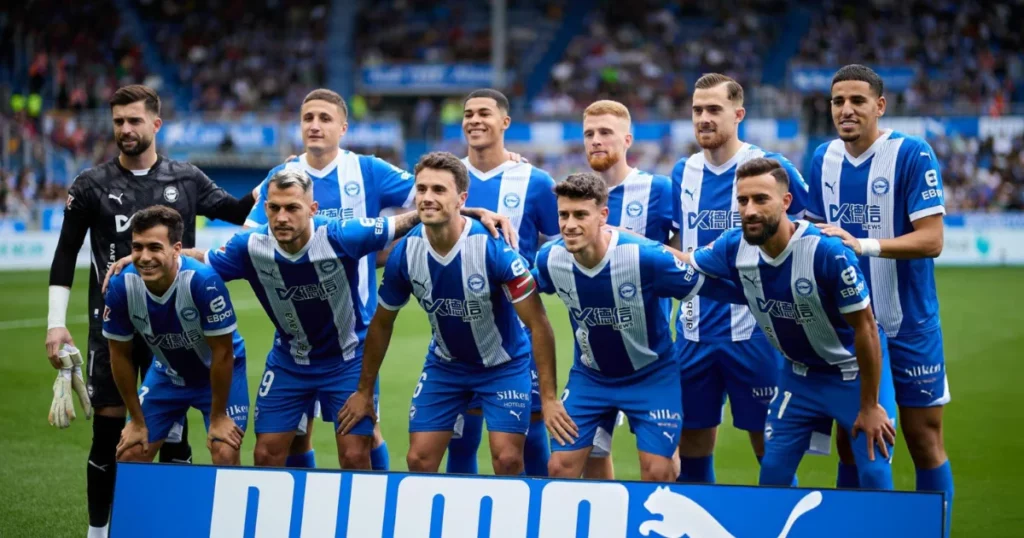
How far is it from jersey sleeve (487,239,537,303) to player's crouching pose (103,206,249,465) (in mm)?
1349

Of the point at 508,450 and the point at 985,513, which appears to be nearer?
the point at 508,450

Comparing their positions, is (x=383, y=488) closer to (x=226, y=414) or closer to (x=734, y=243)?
(x=226, y=414)

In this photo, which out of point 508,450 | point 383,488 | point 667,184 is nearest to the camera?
point 383,488

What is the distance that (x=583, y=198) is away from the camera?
16.5ft

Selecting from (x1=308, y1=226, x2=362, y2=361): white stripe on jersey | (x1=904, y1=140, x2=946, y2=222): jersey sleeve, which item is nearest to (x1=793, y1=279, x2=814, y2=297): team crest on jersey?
(x1=904, y1=140, x2=946, y2=222): jersey sleeve

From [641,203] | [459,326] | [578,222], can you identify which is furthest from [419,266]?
[641,203]

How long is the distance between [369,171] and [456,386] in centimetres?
150

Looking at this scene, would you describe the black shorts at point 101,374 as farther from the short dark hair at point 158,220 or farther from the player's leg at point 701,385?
the player's leg at point 701,385

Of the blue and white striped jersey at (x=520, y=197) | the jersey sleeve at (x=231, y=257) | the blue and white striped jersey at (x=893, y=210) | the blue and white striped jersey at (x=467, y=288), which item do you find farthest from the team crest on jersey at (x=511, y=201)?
the blue and white striped jersey at (x=893, y=210)

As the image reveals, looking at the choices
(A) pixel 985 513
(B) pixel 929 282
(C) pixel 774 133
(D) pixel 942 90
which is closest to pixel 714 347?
(B) pixel 929 282

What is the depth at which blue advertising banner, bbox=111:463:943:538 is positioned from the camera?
13.7 ft

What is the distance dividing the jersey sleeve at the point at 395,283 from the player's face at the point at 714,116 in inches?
65.1

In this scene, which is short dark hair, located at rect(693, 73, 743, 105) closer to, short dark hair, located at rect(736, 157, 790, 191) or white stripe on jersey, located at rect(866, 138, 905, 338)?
white stripe on jersey, located at rect(866, 138, 905, 338)

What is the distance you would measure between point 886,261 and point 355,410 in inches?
108
